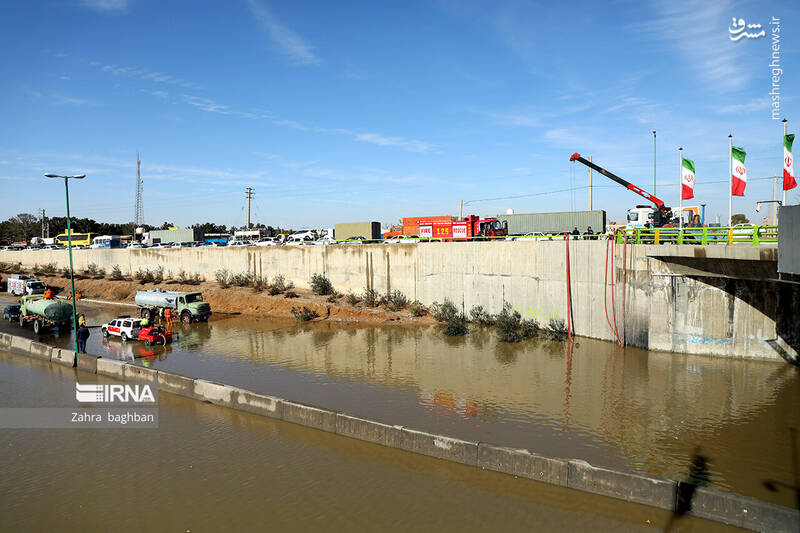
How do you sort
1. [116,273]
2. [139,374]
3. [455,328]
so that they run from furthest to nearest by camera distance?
[116,273] < [455,328] < [139,374]

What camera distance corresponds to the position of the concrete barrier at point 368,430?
12602 millimetres

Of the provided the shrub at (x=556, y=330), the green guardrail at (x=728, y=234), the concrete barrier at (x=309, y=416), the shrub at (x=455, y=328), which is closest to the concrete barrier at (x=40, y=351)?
the concrete barrier at (x=309, y=416)

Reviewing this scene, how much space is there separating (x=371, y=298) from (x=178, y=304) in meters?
14.4

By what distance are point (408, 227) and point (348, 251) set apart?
16.9 meters

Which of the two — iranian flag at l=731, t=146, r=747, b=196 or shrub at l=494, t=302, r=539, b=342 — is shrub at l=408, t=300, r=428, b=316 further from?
iranian flag at l=731, t=146, r=747, b=196

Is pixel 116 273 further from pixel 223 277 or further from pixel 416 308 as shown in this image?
pixel 416 308

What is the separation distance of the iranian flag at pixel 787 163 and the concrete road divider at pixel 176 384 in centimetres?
2299

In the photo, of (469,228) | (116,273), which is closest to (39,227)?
(116,273)

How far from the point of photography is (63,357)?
2202cm

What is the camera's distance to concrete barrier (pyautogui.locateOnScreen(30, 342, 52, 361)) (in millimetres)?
23116

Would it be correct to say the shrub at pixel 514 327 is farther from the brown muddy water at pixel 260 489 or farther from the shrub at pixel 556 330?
the brown muddy water at pixel 260 489

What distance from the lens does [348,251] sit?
39.5m

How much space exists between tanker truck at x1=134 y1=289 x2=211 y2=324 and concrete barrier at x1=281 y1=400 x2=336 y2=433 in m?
23.5

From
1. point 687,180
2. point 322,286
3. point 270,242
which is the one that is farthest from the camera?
point 270,242
